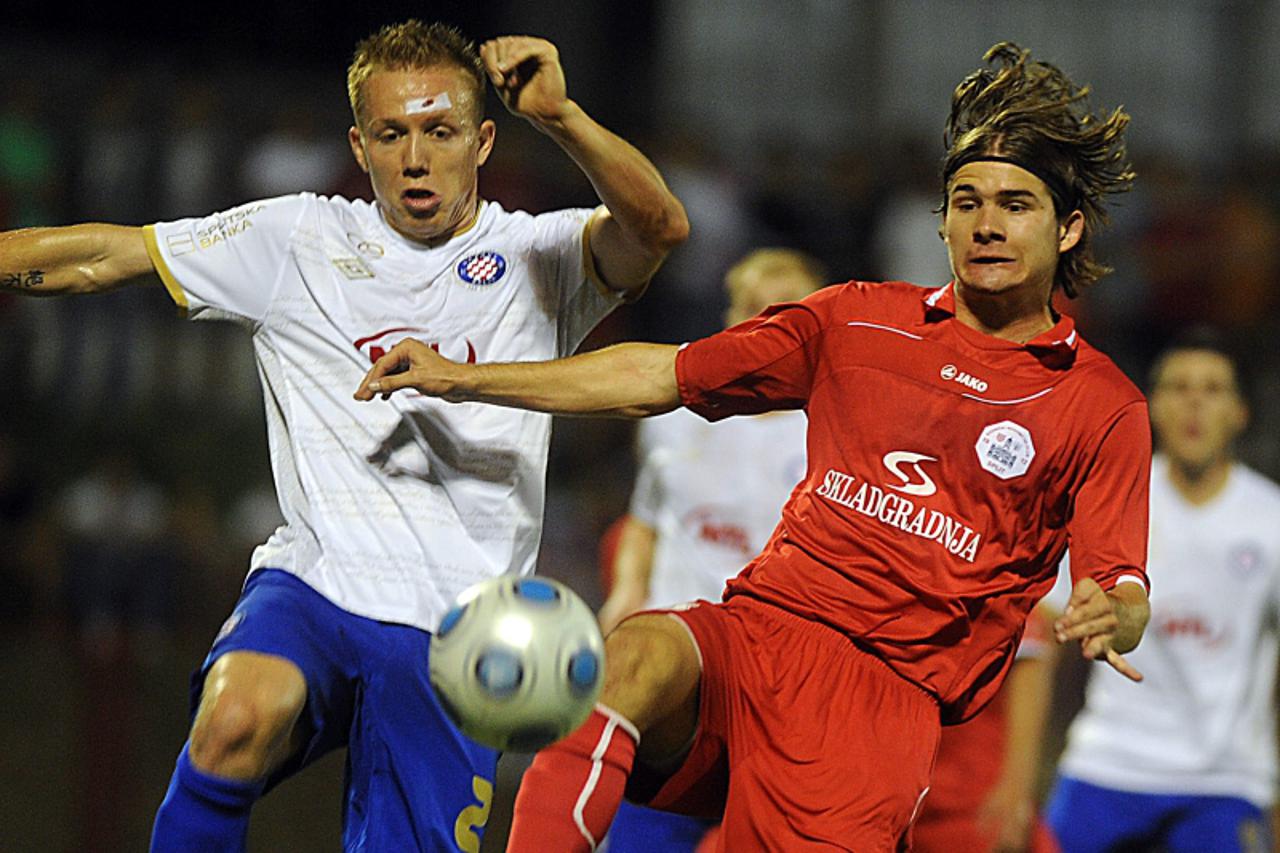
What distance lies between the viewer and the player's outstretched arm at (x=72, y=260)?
167 inches

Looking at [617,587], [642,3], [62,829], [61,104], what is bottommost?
[62,829]

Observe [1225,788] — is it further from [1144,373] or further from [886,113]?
[886,113]

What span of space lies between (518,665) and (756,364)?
934 mm

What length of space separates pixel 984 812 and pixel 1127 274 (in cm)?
597

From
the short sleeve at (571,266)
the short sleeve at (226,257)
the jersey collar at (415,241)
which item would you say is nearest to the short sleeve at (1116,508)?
the short sleeve at (571,266)

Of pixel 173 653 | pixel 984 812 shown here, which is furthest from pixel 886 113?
pixel 984 812

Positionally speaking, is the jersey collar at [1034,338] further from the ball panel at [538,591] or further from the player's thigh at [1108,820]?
the player's thigh at [1108,820]

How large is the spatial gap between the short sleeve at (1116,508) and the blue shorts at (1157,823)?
304cm

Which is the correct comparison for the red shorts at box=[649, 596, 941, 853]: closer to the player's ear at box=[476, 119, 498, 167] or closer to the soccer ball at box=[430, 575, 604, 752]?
the soccer ball at box=[430, 575, 604, 752]

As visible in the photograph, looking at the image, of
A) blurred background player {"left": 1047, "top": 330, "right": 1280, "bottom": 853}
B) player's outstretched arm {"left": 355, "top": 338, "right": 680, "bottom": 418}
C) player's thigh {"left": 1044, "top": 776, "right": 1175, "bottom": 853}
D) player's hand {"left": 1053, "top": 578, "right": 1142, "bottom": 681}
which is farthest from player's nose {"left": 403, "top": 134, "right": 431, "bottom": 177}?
player's thigh {"left": 1044, "top": 776, "right": 1175, "bottom": 853}

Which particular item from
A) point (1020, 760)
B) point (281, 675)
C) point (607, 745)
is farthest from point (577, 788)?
point (1020, 760)

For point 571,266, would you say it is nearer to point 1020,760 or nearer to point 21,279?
point 21,279

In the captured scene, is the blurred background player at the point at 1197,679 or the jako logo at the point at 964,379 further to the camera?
the blurred background player at the point at 1197,679

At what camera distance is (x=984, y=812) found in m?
6.18
